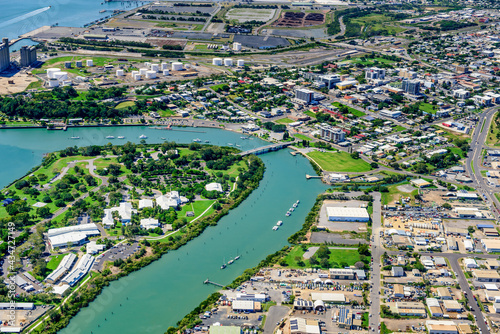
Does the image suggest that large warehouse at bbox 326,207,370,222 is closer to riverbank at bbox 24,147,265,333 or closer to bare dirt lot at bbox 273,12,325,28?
riverbank at bbox 24,147,265,333

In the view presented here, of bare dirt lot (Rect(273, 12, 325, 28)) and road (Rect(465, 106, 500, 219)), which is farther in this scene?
bare dirt lot (Rect(273, 12, 325, 28))

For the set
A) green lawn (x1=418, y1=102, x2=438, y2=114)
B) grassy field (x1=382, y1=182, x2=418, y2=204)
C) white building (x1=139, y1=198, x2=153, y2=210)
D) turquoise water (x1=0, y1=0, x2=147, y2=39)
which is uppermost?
turquoise water (x1=0, y1=0, x2=147, y2=39)

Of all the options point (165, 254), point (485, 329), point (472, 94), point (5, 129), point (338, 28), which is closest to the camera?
point (485, 329)

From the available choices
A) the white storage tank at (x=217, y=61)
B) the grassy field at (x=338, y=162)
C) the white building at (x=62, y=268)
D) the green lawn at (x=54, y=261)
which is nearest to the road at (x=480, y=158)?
the grassy field at (x=338, y=162)

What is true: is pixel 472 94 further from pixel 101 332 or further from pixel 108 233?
pixel 101 332

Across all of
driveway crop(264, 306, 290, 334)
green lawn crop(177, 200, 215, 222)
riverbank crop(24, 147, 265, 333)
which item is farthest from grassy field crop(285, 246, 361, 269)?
green lawn crop(177, 200, 215, 222)

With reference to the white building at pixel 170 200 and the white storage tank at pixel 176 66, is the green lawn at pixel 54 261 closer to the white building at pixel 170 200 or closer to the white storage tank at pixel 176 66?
the white building at pixel 170 200

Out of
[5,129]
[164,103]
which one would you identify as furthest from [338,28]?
[5,129]
